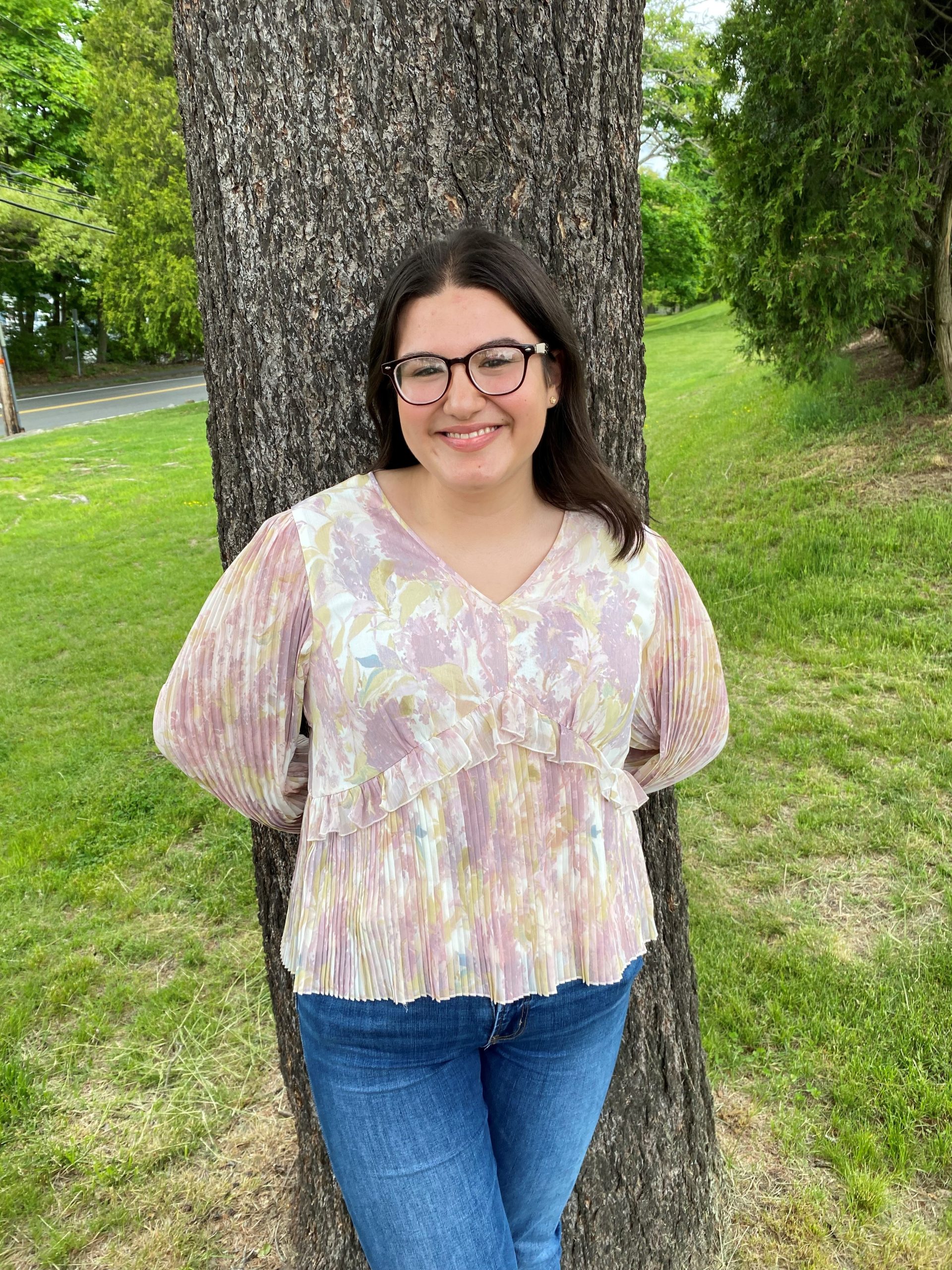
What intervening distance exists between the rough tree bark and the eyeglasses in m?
0.31

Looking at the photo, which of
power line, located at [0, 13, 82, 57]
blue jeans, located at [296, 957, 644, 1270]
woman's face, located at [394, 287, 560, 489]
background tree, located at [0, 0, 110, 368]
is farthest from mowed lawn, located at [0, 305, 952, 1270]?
power line, located at [0, 13, 82, 57]

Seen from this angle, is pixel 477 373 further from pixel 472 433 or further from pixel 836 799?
pixel 836 799

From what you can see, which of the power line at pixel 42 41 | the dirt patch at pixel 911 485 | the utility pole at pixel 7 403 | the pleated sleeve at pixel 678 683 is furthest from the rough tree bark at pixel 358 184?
the power line at pixel 42 41

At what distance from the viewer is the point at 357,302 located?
163 centimetres

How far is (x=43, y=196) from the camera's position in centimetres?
2275

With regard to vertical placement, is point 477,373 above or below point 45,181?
below

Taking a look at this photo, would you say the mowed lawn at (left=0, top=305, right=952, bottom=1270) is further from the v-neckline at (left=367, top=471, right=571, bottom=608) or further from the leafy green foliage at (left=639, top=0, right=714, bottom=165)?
the leafy green foliage at (left=639, top=0, right=714, bottom=165)

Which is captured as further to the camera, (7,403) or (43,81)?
(43,81)

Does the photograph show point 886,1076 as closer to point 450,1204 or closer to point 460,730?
point 450,1204

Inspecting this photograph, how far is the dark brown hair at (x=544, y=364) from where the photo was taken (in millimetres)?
1375

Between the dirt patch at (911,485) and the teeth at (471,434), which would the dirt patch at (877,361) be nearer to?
the dirt patch at (911,485)

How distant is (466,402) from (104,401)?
25.5 metres

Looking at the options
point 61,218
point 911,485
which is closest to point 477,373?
point 911,485

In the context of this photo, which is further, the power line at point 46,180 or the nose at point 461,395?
the power line at point 46,180
